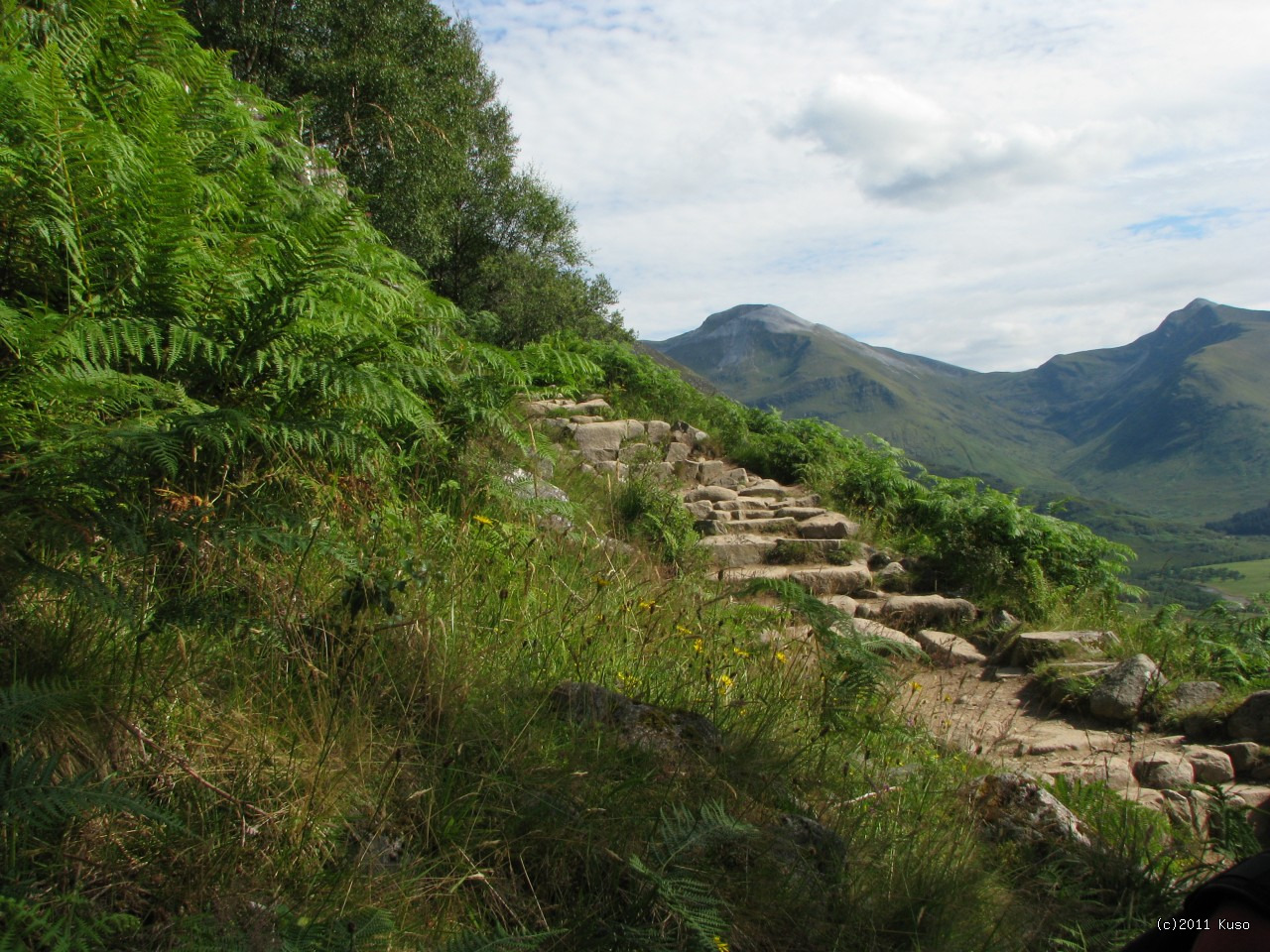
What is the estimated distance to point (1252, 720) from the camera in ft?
14.9

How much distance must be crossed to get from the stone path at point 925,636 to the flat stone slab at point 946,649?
0.04 feet

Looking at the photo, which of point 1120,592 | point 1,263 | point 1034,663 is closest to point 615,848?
point 1,263

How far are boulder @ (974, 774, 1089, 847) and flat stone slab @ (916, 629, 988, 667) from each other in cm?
285

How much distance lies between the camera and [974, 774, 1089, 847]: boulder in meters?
2.72

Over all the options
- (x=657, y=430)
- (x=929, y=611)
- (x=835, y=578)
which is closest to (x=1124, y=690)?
(x=929, y=611)

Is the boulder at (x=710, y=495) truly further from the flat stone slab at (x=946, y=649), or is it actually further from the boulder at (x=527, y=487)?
the boulder at (x=527, y=487)

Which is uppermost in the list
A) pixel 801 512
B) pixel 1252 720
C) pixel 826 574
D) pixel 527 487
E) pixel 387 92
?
pixel 387 92

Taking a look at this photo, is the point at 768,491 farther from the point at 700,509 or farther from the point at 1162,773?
the point at 1162,773

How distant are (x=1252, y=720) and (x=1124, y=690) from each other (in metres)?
0.64

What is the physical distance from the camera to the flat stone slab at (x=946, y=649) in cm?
583

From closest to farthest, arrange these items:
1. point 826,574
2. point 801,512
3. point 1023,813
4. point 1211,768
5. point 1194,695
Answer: point 1023,813, point 1211,768, point 1194,695, point 826,574, point 801,512

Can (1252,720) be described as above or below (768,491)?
below

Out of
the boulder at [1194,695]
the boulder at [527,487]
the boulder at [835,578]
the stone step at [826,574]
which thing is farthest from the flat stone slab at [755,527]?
the boulder at [1194,695]

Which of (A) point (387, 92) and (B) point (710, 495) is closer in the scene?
(B) point (710, 495)
